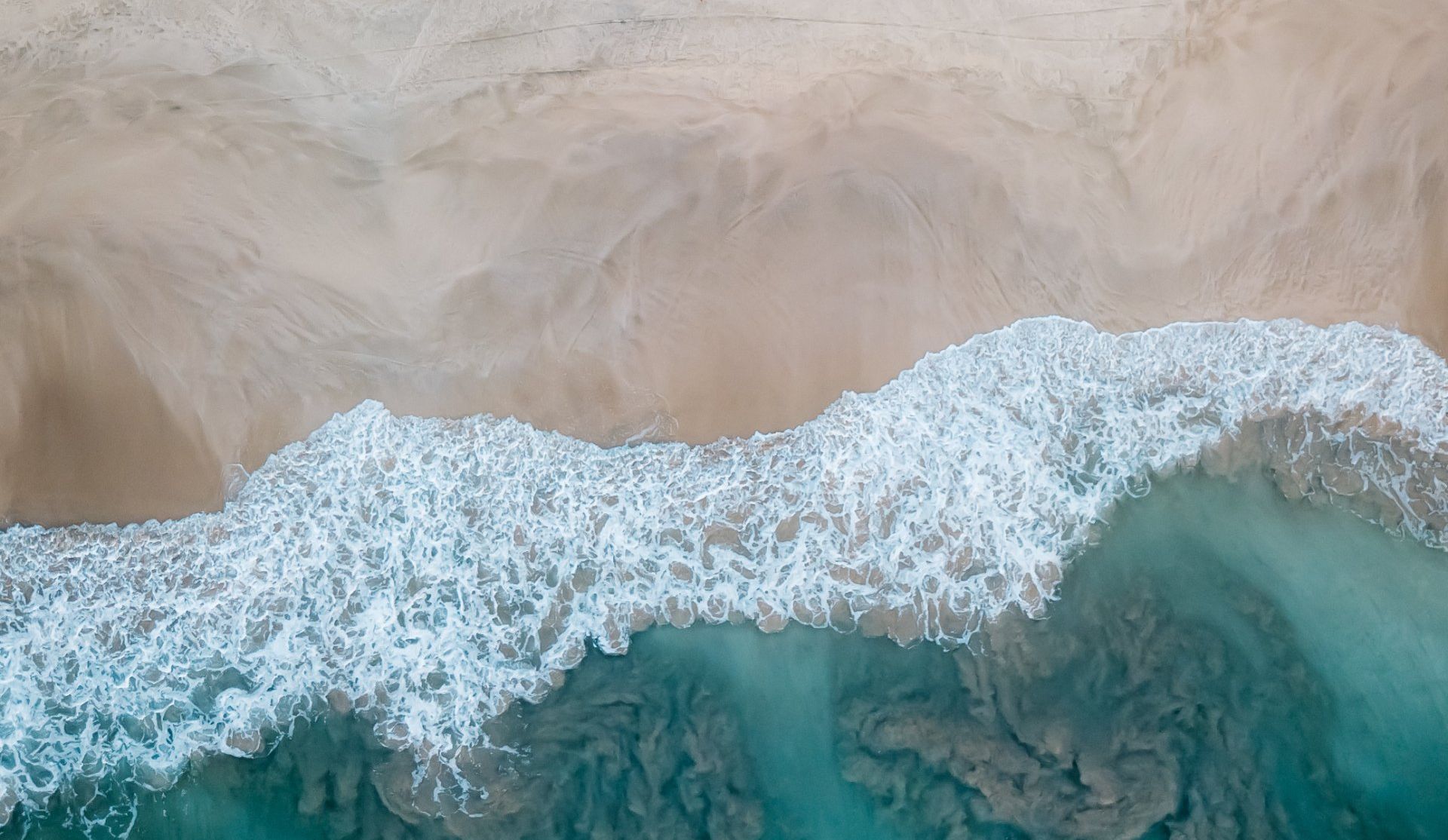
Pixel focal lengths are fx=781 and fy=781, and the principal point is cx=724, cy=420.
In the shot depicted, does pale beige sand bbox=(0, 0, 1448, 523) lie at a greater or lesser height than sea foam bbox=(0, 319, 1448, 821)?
greater

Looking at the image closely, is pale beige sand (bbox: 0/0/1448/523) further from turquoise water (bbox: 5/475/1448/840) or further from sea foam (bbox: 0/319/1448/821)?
turquoise water (bbox: 5/475/1448/840)

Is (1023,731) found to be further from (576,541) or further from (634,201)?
(634,201)

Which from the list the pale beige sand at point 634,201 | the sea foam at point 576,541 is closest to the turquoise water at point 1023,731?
the sea foam at point 576,541

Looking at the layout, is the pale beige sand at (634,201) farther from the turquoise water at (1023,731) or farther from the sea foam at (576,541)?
the turquoise water at (1023,731)

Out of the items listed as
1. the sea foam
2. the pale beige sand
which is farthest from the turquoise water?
the pale beige sand

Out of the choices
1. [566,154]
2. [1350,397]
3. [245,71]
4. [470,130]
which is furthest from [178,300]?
[1350,397]

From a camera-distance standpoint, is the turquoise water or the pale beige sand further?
the pale beige sand

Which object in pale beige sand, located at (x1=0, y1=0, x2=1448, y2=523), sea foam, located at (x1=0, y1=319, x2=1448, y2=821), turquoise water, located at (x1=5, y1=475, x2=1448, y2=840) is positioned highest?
pale beige sand, located at (x1=0, y1=0, x2=1448, y2=523)
